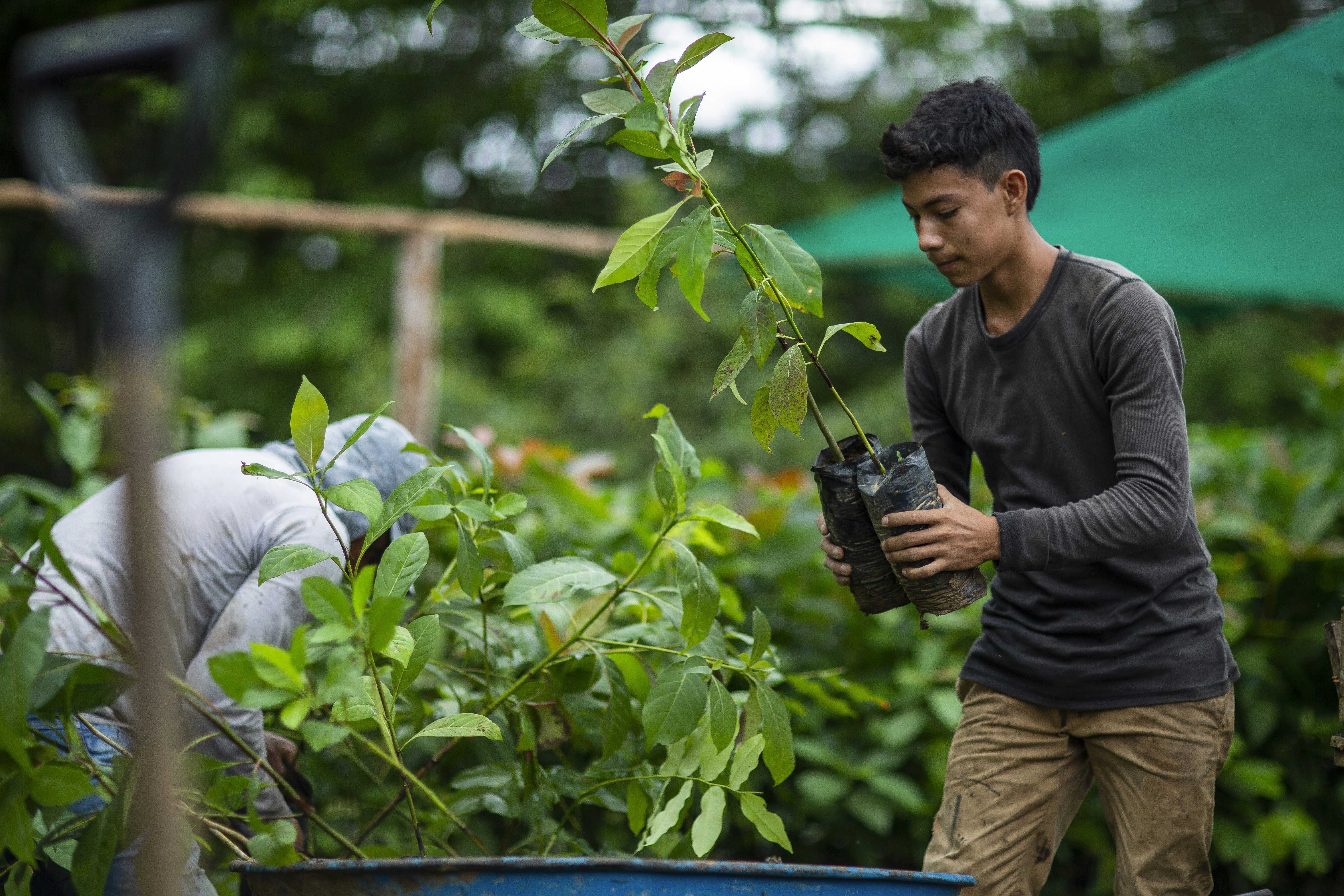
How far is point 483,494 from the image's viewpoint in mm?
1848

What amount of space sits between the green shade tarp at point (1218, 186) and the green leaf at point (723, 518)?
2.46 meters

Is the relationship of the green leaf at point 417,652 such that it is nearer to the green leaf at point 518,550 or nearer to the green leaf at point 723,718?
the green leaf at point 518,550

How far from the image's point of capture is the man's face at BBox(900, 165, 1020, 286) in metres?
1.66

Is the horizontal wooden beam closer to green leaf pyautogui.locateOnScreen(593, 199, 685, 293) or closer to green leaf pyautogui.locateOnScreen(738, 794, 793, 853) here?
green leaf pyautogui.locateOnScreen(593, 199, 685, 293)

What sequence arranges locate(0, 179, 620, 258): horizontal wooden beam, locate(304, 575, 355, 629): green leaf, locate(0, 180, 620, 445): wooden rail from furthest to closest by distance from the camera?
locate(0, 180, 620, 445): wooden rail
locate(0, 179, 620, 258): horizontal wooden beam
locate(304, 575, 355, 629): green leaf

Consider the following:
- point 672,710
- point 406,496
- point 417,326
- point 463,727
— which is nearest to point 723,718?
point 672,710

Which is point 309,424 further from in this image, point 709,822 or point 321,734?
point 709,822

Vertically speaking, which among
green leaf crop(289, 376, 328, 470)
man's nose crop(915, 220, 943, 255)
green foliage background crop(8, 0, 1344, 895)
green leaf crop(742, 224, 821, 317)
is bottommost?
green foliage background crop(8, 0, 1344, 895)

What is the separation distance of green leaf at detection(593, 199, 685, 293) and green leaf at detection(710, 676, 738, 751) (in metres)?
0.67

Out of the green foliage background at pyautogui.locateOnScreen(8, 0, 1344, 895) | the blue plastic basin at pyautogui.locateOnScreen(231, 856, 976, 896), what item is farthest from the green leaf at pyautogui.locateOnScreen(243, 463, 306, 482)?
the green foliage background at pyautogui.locateOnScreen(8, 0, 1344, 895)

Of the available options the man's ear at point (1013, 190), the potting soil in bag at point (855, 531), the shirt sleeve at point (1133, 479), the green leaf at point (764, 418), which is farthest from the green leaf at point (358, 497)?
the man's ear at point (1013, 190)

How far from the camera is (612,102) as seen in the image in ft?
4.82

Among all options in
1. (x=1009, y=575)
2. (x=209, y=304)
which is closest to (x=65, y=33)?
(x=1009, y=575)

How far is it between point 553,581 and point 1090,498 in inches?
34.1
